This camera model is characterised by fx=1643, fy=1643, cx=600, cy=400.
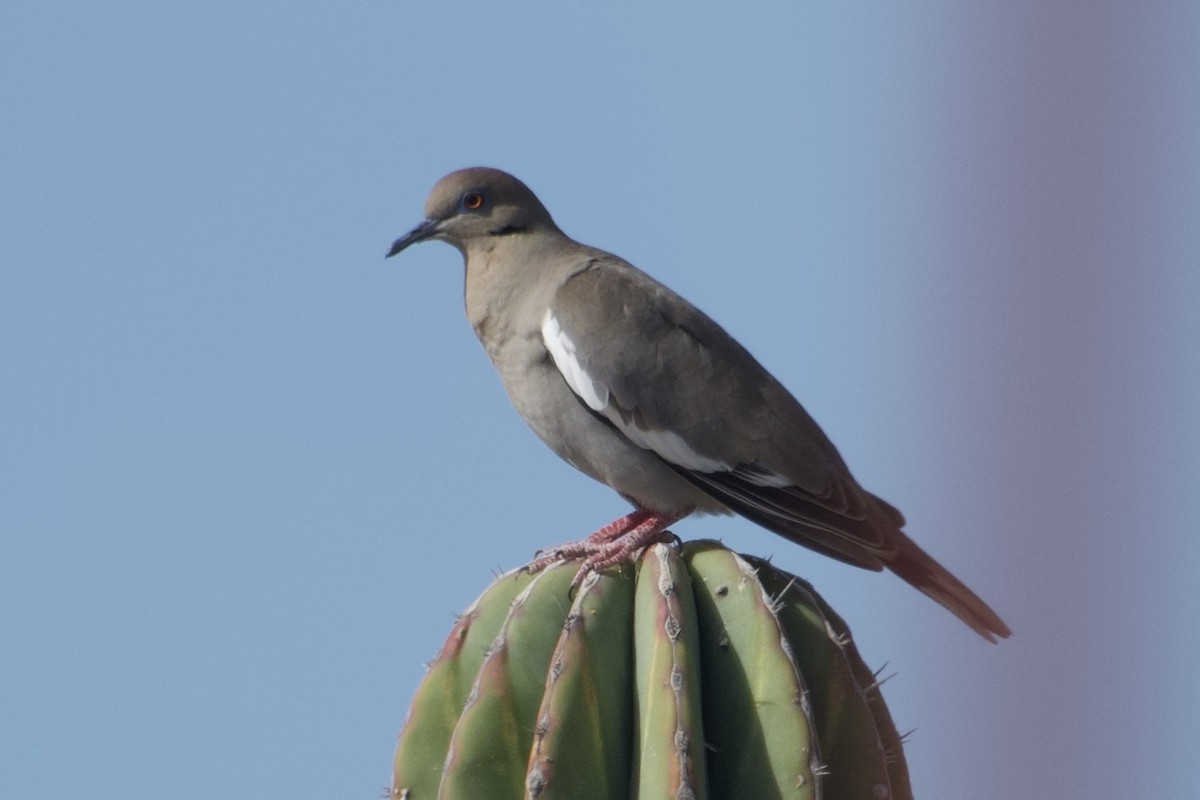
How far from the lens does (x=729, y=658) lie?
318 centimetres

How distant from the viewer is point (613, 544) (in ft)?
13.3

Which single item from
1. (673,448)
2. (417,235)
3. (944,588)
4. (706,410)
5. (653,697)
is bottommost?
(653,697)

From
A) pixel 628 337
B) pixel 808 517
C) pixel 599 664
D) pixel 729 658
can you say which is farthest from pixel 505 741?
pixel 628 337

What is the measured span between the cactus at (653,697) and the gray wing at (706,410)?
1360 millimetres

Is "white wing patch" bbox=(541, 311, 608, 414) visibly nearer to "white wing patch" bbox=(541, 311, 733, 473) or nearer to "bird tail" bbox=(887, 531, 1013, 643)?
"white wing patch" bbox=(541, 311, 733, 473)

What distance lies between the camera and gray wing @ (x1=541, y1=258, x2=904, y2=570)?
4.77 m

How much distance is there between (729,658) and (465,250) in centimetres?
290

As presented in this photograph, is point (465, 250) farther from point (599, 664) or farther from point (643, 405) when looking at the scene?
point (599, 664)

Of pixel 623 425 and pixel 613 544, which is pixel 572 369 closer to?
pixel 623 425

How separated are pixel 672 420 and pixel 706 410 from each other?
0.38 feet

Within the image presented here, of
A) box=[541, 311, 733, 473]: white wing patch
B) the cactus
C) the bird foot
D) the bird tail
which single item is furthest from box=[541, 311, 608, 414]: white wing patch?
the cactus

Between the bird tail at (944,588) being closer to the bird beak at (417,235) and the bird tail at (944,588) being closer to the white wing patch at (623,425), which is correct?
the white wing patch at (623,425)

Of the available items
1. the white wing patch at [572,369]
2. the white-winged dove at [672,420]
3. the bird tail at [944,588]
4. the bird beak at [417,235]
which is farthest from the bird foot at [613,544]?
the bird beak at [417,235]

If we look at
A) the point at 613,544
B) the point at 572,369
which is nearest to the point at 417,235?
the point at 572,369
